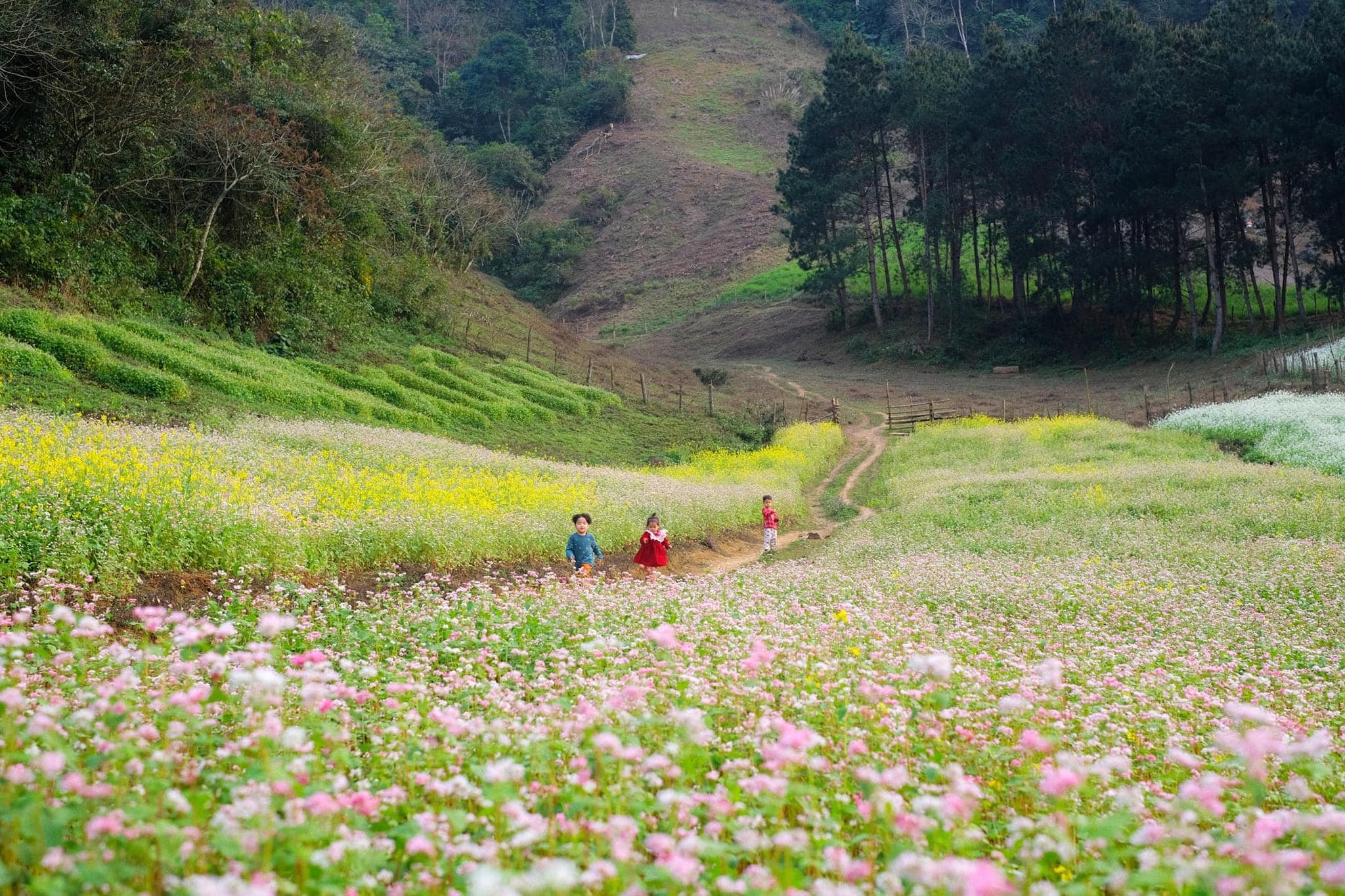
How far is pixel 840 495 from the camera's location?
95.1 feet

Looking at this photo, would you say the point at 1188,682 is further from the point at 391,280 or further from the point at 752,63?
the point at 752,63

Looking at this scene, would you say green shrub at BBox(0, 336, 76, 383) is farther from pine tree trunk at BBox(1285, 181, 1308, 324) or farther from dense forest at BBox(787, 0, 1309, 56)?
dense forest at BBox(787, 0, 1309, 56)

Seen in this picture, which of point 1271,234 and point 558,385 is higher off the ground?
point 1271,234

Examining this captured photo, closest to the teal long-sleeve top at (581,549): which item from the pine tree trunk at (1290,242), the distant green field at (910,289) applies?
the pine tree trunk at (1290,242)

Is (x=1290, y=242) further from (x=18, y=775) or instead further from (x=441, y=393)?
(x=18, y=775)

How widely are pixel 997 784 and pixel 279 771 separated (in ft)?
10.3

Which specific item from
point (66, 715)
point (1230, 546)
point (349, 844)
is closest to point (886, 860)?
point (349, 844)

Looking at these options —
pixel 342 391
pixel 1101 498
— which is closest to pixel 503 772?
pixel 1101 498

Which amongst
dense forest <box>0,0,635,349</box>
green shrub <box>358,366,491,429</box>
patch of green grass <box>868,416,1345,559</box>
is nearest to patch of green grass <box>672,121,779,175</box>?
dense forest <box>0,0,635,349</box>

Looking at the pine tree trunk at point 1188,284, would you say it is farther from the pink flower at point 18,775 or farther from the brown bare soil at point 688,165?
the pink flower at point 18,775

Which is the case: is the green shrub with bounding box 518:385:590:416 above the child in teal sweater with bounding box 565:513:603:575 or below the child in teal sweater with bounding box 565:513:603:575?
above

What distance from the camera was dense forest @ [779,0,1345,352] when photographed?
140 ft

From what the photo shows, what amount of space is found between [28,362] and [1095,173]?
50.4 m

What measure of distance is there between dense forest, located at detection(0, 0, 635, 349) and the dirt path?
17504 millimetres
